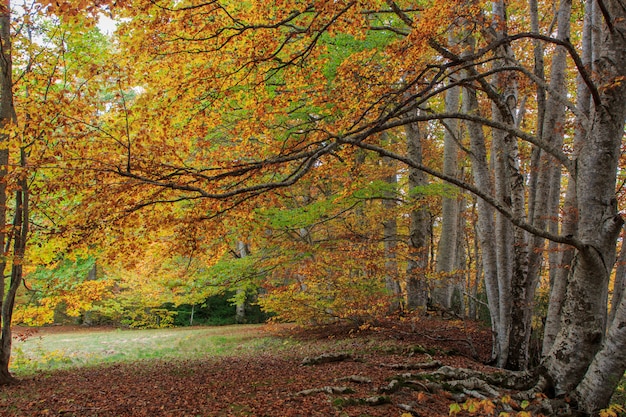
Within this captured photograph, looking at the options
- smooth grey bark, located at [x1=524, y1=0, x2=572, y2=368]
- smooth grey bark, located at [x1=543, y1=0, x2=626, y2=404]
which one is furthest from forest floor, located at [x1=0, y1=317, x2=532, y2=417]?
smooth grey bark, located at [x1=524, y1=0, x2=572, y2=368]

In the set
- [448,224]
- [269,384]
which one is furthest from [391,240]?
[269,384]

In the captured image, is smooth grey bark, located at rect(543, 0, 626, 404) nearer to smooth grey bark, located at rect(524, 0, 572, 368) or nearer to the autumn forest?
the autumn forest

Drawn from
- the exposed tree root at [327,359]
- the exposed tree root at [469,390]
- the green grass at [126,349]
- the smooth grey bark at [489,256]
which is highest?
the smooth grey bark at [489,256]

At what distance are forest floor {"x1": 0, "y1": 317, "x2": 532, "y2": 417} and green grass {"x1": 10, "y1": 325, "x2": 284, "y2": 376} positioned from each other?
1.48 meters

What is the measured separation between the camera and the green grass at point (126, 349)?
414 inches

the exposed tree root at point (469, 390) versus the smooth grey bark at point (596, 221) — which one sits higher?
the smooth grey bark at point (596, 221)

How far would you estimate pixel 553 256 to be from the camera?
1014cm

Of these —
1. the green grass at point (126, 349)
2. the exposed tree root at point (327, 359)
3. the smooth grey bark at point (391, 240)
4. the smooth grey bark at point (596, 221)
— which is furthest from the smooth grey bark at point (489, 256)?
the green grass at point (126, 349)

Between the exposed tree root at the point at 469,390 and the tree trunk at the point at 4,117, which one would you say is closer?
the exposed tree root at the point at 469,390

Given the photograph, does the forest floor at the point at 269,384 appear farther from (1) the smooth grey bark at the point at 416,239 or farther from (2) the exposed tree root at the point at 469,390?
(1) the smooth grey bark at the point at 416,239

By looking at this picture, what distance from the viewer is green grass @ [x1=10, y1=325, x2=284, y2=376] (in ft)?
34.5

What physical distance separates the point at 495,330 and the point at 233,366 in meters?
5.25

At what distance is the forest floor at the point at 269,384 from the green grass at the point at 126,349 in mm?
1482

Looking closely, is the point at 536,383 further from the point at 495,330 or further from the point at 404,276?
the point at 404,276
